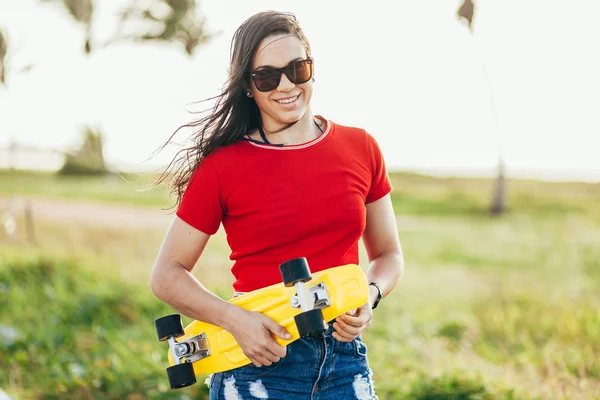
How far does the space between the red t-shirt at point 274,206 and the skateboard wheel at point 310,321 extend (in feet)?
0.89

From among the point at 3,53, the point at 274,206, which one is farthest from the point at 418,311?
the point at 3,53

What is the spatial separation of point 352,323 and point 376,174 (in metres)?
0.60

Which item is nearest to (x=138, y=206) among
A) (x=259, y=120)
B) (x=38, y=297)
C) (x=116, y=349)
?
(x=38, y=297)

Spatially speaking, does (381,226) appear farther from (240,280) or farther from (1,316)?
(1,316)

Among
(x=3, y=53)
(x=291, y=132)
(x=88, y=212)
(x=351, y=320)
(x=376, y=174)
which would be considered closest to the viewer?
(x=351, y=320)

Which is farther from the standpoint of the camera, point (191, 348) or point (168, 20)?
point (168, 20)

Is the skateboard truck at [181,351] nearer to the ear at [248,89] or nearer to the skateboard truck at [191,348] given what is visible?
the skateboard truck at [191,348]

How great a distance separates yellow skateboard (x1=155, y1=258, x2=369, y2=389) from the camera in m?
2.07

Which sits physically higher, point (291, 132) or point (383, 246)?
point (291, 132)

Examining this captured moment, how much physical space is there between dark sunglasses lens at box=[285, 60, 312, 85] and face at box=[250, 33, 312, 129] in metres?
0.01

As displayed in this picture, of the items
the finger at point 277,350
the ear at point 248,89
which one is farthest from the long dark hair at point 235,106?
the finger at point 277,350

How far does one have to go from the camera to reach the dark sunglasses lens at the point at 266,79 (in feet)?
7.84

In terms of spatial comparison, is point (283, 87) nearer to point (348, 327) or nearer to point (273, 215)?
point (273, 215)

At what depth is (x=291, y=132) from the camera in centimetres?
249
